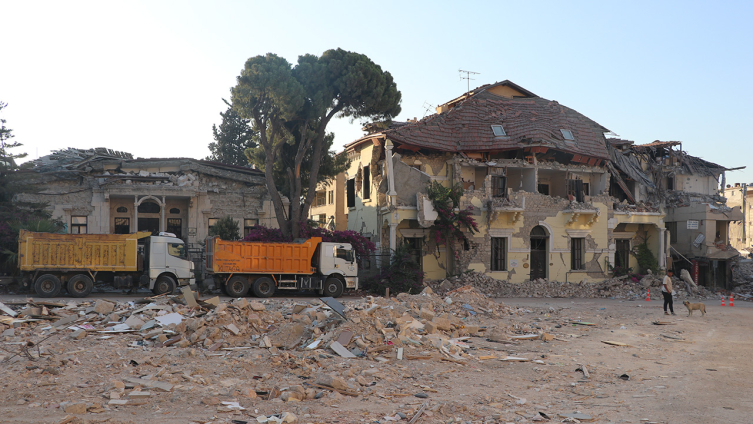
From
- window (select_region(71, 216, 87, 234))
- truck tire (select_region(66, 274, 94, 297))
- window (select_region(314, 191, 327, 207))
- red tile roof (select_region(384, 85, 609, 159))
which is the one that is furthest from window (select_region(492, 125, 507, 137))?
window (select_region(71, 216, 87, 234))

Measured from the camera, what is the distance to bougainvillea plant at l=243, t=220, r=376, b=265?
27.0m

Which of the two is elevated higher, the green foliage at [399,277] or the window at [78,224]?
the window at [78,224]

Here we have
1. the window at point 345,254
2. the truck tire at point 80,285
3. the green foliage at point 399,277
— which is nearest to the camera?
the truck tire at point 80,285

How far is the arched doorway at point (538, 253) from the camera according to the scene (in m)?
31.3

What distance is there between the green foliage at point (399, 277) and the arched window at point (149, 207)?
12.6 meters

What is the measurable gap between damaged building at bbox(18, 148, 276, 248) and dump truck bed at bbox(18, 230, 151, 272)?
307 inches

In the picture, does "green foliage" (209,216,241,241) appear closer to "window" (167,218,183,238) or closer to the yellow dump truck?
"window" (167,218,183,238)

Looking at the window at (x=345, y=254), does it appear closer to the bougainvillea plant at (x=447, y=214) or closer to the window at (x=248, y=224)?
the bougainvillea plant at (x=447, y=214)

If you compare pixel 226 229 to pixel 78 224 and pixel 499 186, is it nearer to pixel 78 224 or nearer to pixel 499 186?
pixel 78 224

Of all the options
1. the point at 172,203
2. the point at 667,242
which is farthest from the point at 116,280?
the point at 667,242

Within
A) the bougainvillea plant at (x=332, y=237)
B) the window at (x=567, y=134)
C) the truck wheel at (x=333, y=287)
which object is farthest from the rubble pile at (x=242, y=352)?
the window at (x=567, y=134)

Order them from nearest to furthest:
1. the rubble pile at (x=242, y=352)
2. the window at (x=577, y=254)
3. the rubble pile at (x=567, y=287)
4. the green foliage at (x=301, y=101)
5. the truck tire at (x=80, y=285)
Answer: the rubble pile at (x=242, y=352) → the truck tire at (x=80, y=285) → the green foliage at (x=301, y=101) → the rubble pile at (x=567, y=287) → the window at (x=577, y=254)

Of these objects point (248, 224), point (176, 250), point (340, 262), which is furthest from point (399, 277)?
point (248, 224)

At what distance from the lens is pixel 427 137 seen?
29.5 m
